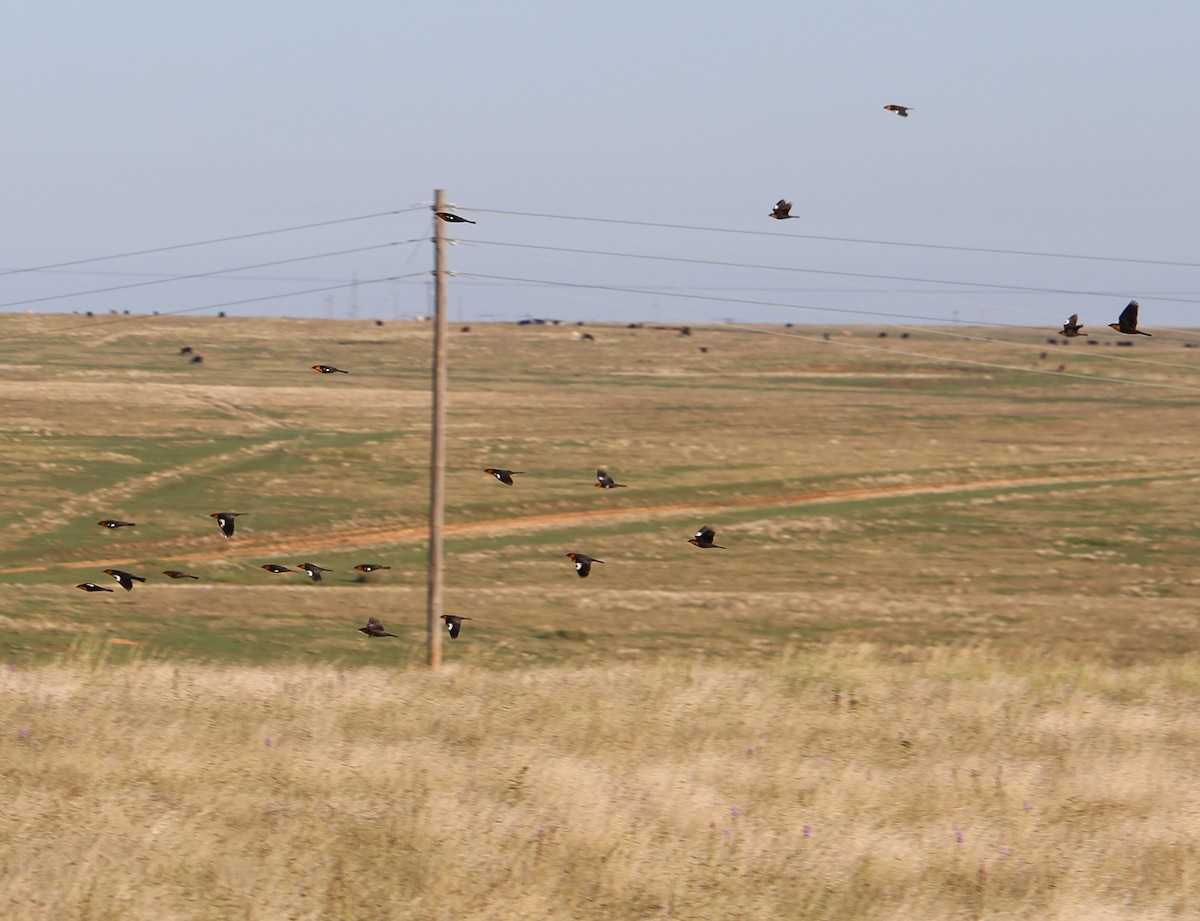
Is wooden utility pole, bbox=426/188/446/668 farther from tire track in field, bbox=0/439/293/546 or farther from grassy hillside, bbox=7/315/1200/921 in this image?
tire track in field, bbox=0/439/293/546

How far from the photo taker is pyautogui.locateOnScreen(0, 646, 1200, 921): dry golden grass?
431 inches

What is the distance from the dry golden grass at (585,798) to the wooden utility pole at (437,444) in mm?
3688

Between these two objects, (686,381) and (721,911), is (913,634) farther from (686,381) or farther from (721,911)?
(686,381)

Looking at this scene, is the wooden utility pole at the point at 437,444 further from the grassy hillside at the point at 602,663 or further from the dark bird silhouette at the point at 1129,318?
the dark bird silhouette at the point at 1129,318

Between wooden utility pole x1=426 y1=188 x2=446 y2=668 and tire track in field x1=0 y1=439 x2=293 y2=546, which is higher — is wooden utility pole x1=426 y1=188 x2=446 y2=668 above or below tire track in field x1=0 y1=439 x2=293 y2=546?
above

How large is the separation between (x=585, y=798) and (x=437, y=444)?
1189cm

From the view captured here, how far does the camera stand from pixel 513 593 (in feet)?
111

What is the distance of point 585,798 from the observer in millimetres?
13211

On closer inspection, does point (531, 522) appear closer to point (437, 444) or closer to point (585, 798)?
point (437, 444)

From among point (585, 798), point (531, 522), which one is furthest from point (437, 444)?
point (531, 522)

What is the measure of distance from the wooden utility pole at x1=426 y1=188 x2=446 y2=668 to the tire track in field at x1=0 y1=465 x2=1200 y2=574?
1448 centimetres

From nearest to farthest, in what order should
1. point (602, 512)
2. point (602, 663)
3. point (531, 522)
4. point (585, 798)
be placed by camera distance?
point (585, 798) → point (602, 663) → point (531, 522) → point (602, 512)

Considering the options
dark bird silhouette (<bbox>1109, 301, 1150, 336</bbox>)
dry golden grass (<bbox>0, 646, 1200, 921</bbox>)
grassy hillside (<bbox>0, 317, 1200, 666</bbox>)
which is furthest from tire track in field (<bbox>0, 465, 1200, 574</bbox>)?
dark bird silhouette (<bbox>1109, 301, 1150, 336</bbox>)

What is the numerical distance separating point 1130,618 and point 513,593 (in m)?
13.4
